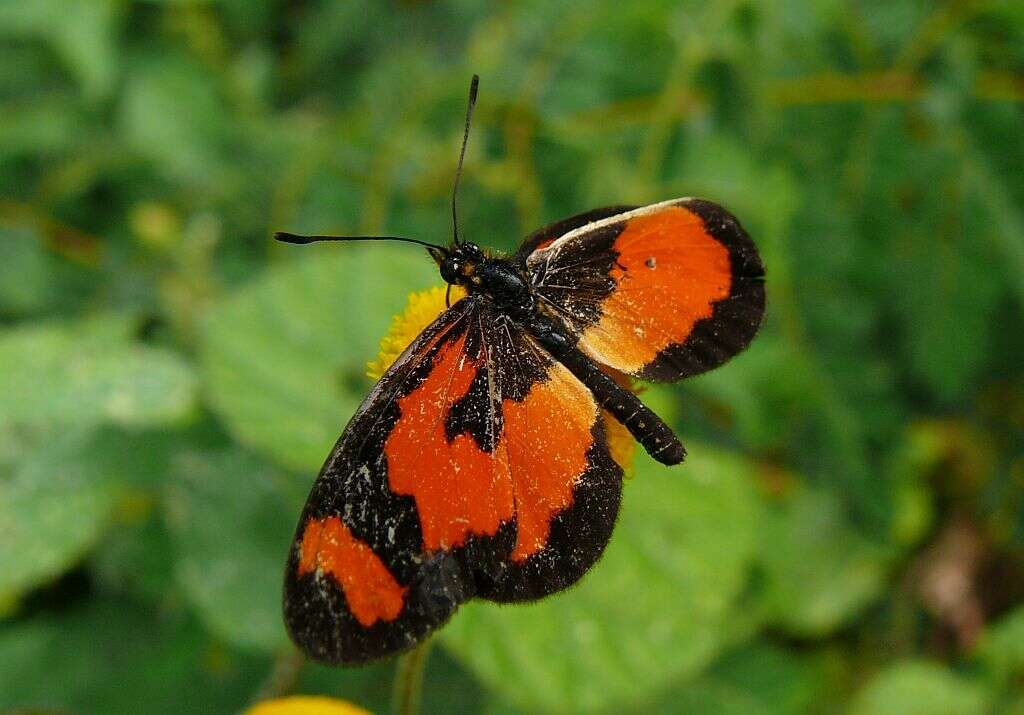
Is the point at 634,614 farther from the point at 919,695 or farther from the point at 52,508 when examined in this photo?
the point at 52,508

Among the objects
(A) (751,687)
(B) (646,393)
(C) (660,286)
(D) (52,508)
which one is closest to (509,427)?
(C) (660,286)

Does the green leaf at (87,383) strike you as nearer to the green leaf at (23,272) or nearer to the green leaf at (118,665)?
the green leaf at (118,665)

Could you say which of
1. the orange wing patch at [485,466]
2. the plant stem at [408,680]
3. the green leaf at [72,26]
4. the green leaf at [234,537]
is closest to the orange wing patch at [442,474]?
the orange wing patch at [485,466]

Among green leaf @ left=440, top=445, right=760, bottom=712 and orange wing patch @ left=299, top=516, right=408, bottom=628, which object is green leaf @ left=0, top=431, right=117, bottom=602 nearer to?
green leaf @ left=440, top=445, right=760, bottom=712

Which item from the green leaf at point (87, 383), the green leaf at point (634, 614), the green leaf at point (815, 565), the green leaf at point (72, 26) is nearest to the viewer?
the green leaf at point (634, 614)

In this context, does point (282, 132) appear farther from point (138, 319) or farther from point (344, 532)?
point (344, 532)

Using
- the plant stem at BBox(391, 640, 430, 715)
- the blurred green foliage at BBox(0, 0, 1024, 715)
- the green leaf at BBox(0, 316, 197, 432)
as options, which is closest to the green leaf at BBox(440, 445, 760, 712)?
the blurred green foliage at BBox(0, 0, 1024, 715)
